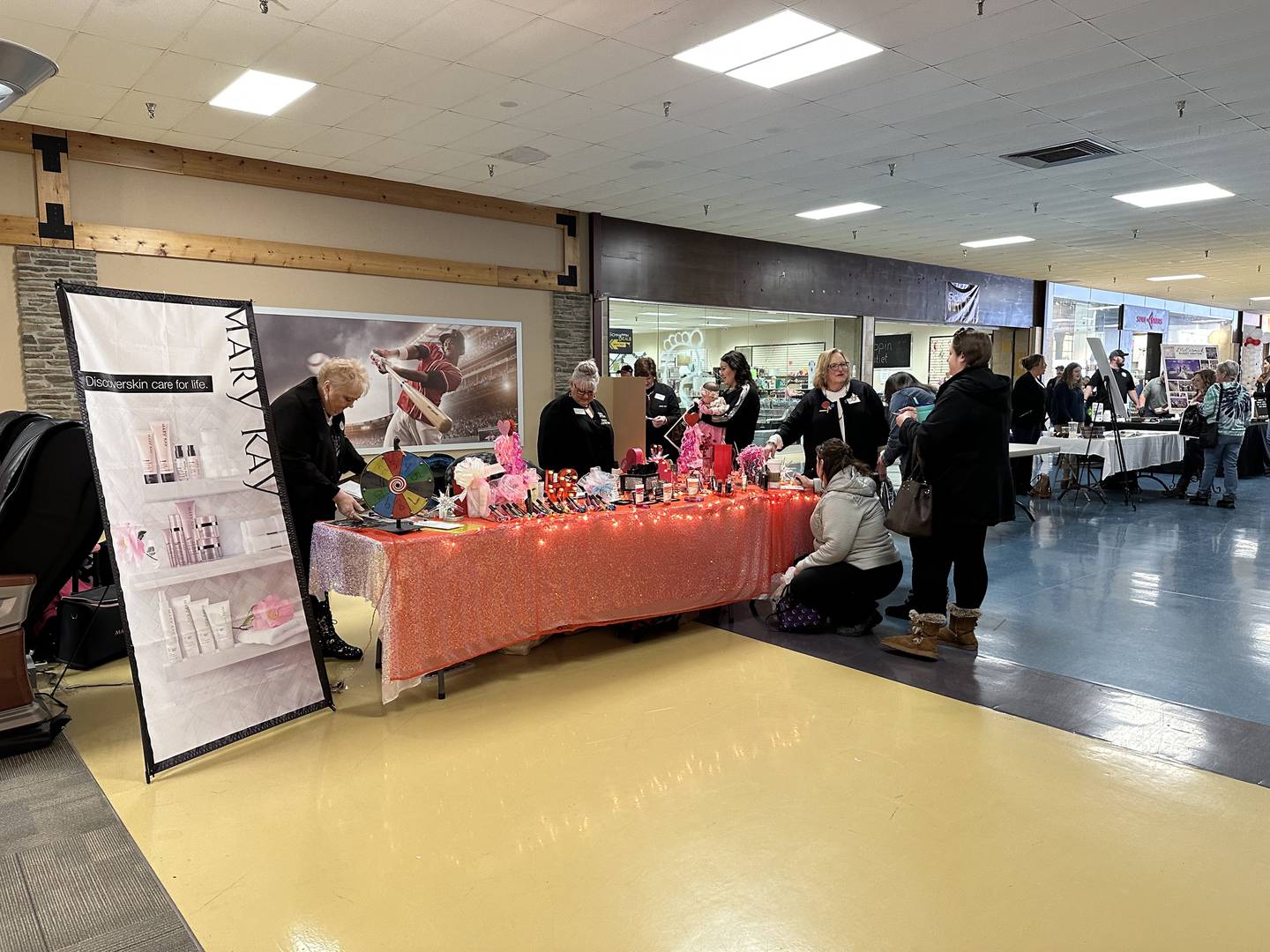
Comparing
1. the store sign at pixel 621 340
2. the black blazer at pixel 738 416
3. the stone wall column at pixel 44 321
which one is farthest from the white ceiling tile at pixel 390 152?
the store sign at pixel 621 340

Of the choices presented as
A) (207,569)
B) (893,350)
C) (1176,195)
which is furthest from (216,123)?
(893,350)

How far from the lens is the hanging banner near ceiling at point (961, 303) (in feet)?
46.2

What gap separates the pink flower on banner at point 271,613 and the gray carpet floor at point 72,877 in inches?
30.0

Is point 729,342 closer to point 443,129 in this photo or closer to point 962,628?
point 443,129

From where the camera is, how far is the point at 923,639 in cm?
427

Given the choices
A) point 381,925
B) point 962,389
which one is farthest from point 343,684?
point 962,389

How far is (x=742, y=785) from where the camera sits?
2.96 meters

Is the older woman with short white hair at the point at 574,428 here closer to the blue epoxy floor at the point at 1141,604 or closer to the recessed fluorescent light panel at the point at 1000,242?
the blue epoxy floor at the point at 1141,604

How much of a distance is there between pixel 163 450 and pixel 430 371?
5000mm

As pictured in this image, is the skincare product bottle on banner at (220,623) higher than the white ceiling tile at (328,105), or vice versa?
the white ceiling tile at (328,105)

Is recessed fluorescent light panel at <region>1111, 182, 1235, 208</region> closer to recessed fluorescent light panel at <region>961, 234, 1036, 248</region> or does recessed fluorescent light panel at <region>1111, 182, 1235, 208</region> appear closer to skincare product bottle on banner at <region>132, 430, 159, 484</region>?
recessed fluorescent light panel at <region>961, 234, 1036, 248</region>

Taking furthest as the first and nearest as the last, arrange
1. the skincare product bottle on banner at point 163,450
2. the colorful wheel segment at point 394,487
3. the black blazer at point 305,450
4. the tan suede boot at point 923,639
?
the tan suede boot at point 923,639
the black blazer at point 305,450
the colorful wheel segment at point 394,487
the skincare product bottle on banner at point 163,450

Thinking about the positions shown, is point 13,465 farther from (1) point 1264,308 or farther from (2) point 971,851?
(1) point 1264,308

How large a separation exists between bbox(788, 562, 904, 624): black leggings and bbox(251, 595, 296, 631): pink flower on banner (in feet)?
8.72
